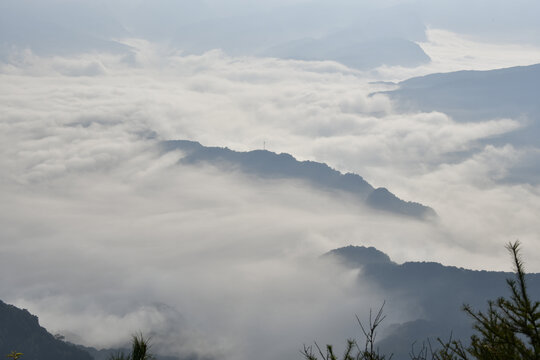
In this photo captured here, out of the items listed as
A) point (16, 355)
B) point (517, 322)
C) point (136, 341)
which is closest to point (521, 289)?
point (517, 322)

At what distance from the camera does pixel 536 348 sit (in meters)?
13.6

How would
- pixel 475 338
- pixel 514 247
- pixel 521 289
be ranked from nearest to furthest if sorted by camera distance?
1. pixel 514 247
2. pixel 521 289
3. pixel 475 338

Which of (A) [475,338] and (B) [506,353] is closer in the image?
(B) [506,353]

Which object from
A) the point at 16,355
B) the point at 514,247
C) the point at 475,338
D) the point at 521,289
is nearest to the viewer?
the point at 514,247

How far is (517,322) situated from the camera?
14.5 m

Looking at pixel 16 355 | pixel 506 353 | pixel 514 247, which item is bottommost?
pixel 506 353

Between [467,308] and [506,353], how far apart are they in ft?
5.95

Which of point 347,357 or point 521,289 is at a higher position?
point 521,289

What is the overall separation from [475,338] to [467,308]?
1.27m

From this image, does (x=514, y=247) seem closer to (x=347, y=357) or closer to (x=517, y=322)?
(x=517, y=322)

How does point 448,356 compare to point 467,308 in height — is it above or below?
below

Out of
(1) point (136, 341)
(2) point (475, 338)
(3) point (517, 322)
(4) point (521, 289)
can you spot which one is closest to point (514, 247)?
(4) point (521, 289)

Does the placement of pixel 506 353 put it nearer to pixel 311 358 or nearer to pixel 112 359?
pixel 311 358

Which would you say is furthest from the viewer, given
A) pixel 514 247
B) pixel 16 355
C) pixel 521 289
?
pixel 16 355
